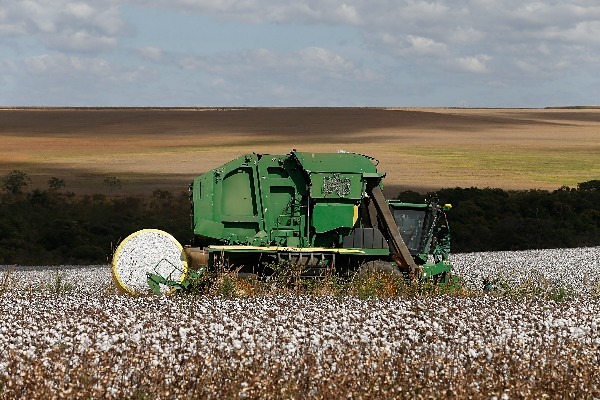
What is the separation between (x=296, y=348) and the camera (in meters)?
9.73

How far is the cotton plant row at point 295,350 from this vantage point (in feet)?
27.3

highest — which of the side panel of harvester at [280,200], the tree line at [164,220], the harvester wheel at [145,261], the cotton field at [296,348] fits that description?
the side panel of harvester at [280,200]

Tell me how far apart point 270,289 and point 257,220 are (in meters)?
2.80

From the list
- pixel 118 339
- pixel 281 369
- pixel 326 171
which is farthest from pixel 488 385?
pixel 326 171

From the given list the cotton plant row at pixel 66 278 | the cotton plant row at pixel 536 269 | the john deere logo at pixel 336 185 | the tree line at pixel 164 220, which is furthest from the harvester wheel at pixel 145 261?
the tree line at pixel 164 220

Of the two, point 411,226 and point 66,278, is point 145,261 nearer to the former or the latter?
point 411,226

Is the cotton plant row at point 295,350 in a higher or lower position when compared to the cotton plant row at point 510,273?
higher

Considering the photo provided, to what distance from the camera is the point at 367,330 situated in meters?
11.1

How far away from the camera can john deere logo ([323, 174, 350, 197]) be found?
18922 mm

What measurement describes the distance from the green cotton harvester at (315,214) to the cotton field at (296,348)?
14.0ft

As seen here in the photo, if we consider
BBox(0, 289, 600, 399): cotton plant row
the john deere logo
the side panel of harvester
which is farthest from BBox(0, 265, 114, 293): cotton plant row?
BBox(0, 289, 600, 399): cotton plant row

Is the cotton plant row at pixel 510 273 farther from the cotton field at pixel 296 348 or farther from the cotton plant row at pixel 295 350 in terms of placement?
the cotton plant row at pixel 295 350

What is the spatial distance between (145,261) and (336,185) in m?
4.30

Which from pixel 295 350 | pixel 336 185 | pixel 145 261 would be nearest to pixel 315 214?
pixel 336 185
